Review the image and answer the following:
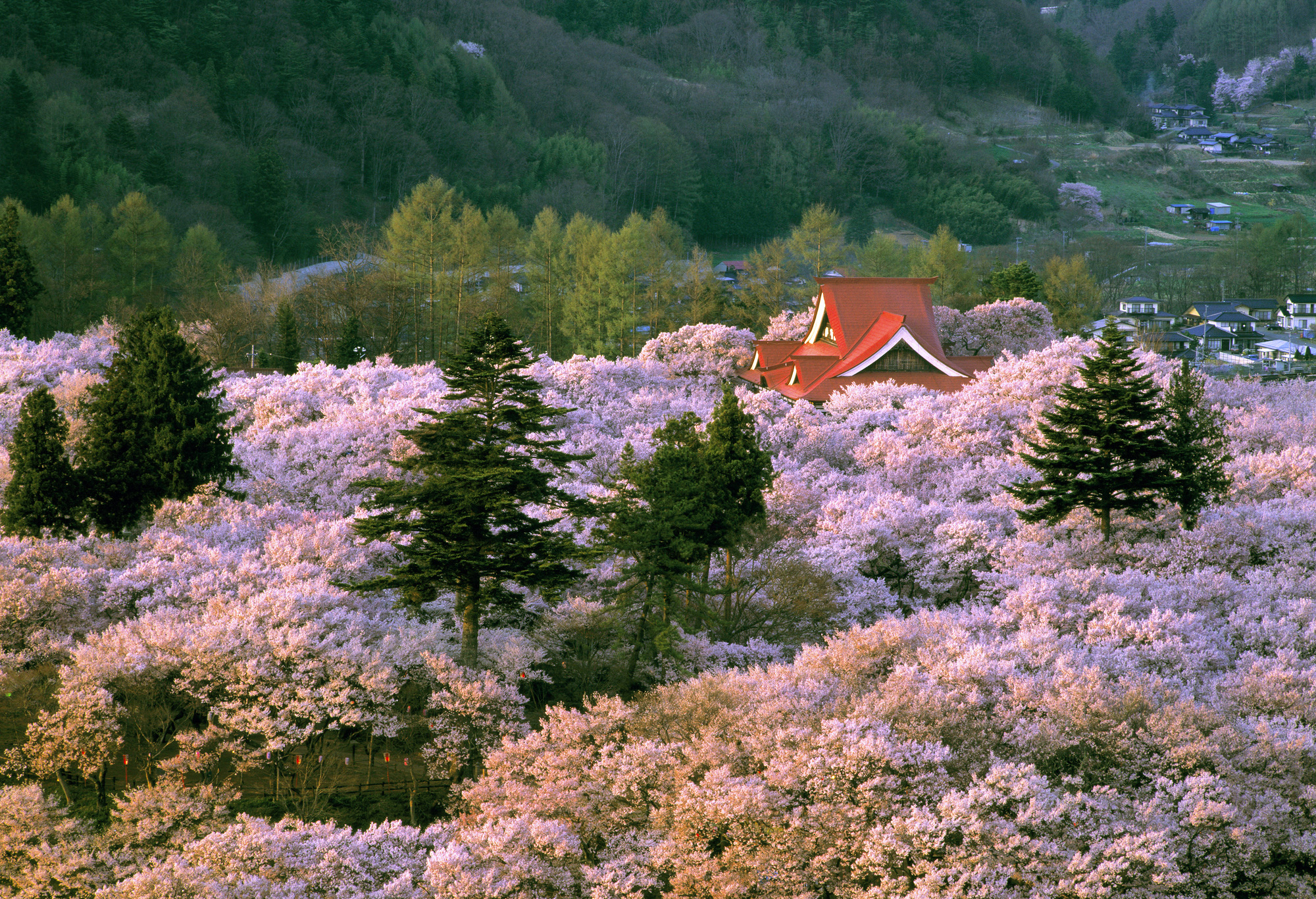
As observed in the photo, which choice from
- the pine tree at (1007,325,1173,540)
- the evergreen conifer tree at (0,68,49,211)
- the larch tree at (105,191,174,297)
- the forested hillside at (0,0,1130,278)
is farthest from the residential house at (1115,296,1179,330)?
the evergreen conifer tree at (0,68,49,211)

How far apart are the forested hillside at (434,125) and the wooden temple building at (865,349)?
42868 mm

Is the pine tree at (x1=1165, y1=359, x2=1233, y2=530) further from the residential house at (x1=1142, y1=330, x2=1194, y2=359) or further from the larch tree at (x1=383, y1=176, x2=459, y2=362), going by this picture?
the residential house at (x1=1142, y1=330, x2=1194, y2=359)

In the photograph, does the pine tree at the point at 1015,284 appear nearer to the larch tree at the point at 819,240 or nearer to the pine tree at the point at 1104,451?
the larch tree at the point at 819,240

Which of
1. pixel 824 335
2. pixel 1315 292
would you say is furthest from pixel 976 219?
pixel 824 335

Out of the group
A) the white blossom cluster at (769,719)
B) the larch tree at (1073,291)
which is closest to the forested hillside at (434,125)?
the larch tree at (1073,291)

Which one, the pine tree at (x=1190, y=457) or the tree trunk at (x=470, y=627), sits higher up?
the pine tree at (x=1190, y=457)

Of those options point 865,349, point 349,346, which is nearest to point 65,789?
point 349,346

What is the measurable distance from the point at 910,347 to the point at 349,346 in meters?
23.9

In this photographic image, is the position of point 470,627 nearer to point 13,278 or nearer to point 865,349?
point 865,349

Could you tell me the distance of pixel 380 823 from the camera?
19688 mm

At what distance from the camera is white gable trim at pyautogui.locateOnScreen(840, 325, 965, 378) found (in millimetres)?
47594

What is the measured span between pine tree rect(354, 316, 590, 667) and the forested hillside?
56.4 metres

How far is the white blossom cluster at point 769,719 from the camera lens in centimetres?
1677

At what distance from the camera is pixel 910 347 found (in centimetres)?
4791
